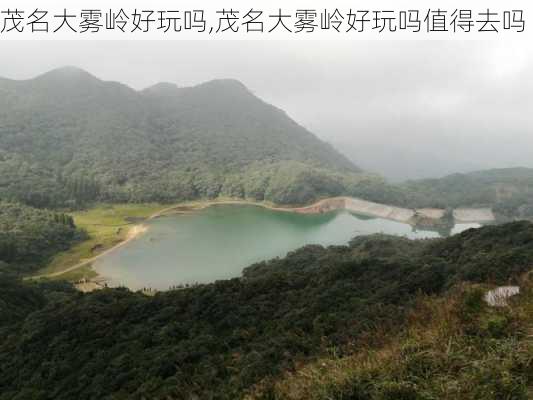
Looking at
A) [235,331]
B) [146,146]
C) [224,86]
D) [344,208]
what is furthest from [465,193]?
[224,86]

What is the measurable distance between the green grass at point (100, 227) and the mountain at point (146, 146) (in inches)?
175

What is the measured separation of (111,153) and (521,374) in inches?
4300

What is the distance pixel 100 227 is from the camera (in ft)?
186

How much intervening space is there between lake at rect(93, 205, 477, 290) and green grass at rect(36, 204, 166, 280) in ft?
7.75

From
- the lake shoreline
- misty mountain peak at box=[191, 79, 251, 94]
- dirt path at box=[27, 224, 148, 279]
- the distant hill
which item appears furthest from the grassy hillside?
misty mountain peak at box=[191, 79, 251, 94]

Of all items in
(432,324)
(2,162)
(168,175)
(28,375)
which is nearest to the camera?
(432,324)

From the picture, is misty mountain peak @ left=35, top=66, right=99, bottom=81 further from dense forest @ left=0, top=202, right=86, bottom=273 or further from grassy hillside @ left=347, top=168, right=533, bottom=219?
grassy hillside @ left=347, top=168, right=533, bottom=219

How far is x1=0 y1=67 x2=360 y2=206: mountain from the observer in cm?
7969

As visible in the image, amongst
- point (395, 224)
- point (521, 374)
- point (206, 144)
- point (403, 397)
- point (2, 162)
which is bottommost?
point (395, 224)

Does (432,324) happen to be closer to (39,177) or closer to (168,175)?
(39,177)

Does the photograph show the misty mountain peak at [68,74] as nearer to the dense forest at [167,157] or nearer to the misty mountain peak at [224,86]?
the dense forest at [167,157]

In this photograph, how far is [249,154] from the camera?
123 meters

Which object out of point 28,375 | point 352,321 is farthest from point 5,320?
point 352,321

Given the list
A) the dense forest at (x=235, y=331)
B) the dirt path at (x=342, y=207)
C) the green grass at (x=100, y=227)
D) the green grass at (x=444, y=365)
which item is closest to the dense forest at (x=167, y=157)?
the dirt path at (x=342, y=207)
